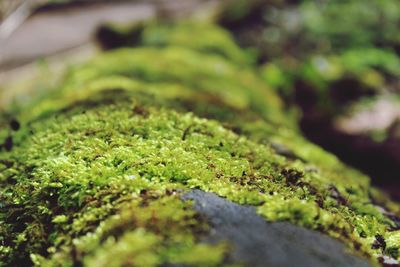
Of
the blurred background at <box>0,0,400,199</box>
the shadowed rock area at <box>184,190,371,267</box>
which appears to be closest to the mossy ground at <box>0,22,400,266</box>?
the shadowed rock area at <box>184,190,371,267</box>

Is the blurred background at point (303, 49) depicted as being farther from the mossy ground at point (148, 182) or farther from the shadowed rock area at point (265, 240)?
the shadowed rock area at point (265, 240)

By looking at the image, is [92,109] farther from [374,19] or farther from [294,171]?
[374,19]

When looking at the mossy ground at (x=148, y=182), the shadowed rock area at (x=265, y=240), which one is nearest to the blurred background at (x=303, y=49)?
the mossy ground at (x=148, y=182)

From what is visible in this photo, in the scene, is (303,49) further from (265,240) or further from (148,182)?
(265,240)

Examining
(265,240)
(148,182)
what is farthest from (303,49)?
(265,240)

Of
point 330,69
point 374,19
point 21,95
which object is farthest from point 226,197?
point 374,19

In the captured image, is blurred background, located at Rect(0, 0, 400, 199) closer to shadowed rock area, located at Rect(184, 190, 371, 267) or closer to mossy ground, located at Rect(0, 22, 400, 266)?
mossy ground, located at Rect(0, 22, 400, 266)
